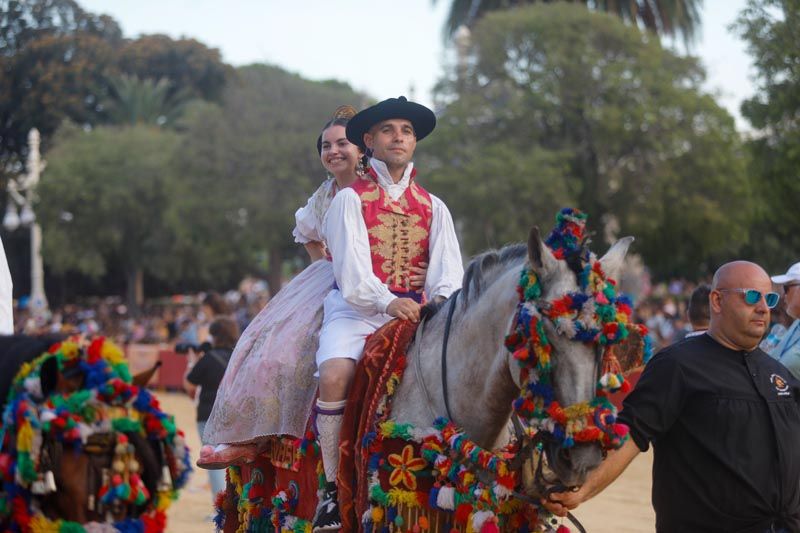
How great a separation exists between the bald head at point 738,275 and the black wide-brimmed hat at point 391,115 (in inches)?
73.8

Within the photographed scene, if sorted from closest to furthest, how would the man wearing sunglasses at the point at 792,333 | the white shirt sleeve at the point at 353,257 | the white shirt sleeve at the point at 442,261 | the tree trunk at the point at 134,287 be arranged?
the white shirt sleeve at the point at 353,257, the white shirt sleeve at the point at 442,261, the man wearing sunglasses at the point at 792,333, the tree trunk at the point at 134,287

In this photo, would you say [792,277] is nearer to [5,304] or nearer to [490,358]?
[490,358]

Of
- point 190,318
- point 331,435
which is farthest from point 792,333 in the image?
point 190,318

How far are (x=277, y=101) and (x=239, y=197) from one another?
4.66 m

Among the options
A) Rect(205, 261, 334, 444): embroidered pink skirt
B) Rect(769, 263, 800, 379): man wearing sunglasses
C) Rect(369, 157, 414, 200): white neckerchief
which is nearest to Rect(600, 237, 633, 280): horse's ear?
Rect(369, 157, 414, 200): white neckerchief

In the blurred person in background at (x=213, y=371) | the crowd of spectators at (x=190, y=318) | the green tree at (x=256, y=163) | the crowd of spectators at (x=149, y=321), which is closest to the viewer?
the blurred person in background at (x=213, y=371)

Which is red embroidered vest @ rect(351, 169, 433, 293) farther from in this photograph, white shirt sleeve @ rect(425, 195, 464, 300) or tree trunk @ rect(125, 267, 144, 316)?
tree trunk @ rect(125, 267, 144, 316)

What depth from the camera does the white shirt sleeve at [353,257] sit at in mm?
5574

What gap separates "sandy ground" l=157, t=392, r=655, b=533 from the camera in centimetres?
1066

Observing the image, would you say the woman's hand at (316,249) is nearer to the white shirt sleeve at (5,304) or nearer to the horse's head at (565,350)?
the white shirt sleeve at (5,304)

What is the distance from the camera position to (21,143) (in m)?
52.6

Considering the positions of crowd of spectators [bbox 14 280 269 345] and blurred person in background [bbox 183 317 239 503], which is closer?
blurred person in background [bbox 183 317 239 503]

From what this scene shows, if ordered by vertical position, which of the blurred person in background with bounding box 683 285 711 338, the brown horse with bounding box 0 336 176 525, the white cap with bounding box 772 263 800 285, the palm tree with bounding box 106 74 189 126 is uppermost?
the palm tree with bounding box 106 74 189 126

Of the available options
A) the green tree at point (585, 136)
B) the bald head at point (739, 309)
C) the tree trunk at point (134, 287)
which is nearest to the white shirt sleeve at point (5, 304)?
the bald head at point (739, 309)
